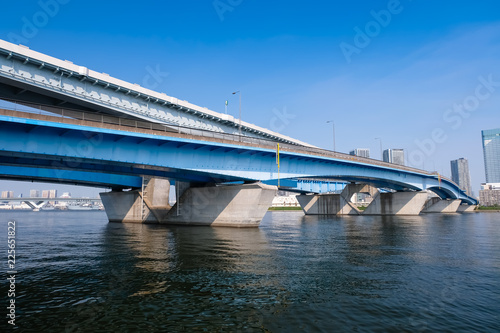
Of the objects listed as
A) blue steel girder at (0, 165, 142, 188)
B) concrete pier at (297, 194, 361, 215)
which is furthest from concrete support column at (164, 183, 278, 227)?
concrete pier at (297, 194, 361, 215)

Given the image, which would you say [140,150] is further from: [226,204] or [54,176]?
[54,176]

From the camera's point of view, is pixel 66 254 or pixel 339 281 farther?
pixel 66 254

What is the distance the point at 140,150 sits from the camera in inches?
1246

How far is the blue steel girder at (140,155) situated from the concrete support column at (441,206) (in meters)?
83.2

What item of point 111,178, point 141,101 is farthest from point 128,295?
point 111,178

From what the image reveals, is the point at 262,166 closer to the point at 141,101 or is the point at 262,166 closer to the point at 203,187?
the point at 203,187

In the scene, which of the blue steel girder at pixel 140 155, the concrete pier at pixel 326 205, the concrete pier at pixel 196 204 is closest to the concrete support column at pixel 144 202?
the concrete pier at pixel 196 204

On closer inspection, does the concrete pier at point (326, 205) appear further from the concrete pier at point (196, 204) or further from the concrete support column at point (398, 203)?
the concrete pier at point (196, 204)

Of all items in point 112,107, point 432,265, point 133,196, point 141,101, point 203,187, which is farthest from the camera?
point 133,196

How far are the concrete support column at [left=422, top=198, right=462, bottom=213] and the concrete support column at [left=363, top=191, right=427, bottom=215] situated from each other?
39264mm

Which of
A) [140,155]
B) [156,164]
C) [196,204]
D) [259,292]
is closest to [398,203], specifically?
[196,204]

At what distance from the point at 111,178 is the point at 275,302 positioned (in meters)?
49.6

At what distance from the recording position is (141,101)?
40906 mm

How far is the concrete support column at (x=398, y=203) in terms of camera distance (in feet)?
270
